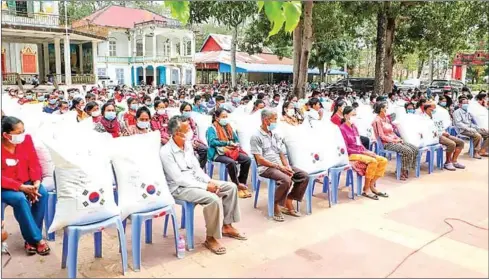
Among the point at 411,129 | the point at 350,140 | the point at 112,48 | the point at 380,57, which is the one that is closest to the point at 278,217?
the point at 350,140

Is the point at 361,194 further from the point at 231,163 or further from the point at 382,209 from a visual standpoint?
the point at 231,163

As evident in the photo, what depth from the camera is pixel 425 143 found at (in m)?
5.77

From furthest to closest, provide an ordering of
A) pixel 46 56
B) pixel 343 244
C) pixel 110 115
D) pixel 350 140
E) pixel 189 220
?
1. pixel 46 56
2. pixel 110 115
3. pixel 350 140
4. pixel 189 220
5. pixel 343 244

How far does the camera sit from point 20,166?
3.22 meters

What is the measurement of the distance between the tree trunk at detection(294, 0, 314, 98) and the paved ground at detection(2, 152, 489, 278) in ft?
16.9

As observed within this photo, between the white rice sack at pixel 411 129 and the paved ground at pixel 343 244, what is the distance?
51cm

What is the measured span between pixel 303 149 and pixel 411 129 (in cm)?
209

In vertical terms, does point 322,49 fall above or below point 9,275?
above

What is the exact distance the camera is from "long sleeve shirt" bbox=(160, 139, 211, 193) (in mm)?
3355

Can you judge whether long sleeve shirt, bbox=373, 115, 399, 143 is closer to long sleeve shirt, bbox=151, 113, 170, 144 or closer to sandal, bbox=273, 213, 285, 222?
sandal, bbox=273, 213, 285, 222

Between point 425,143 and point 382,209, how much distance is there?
1.84 m

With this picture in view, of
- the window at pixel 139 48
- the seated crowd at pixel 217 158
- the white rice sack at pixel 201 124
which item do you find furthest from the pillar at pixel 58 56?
the white rice sack at pixel 201 124

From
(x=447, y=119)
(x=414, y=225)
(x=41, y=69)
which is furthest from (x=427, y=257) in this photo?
(x=41, y=69)

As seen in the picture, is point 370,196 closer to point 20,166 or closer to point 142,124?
point 142,124
